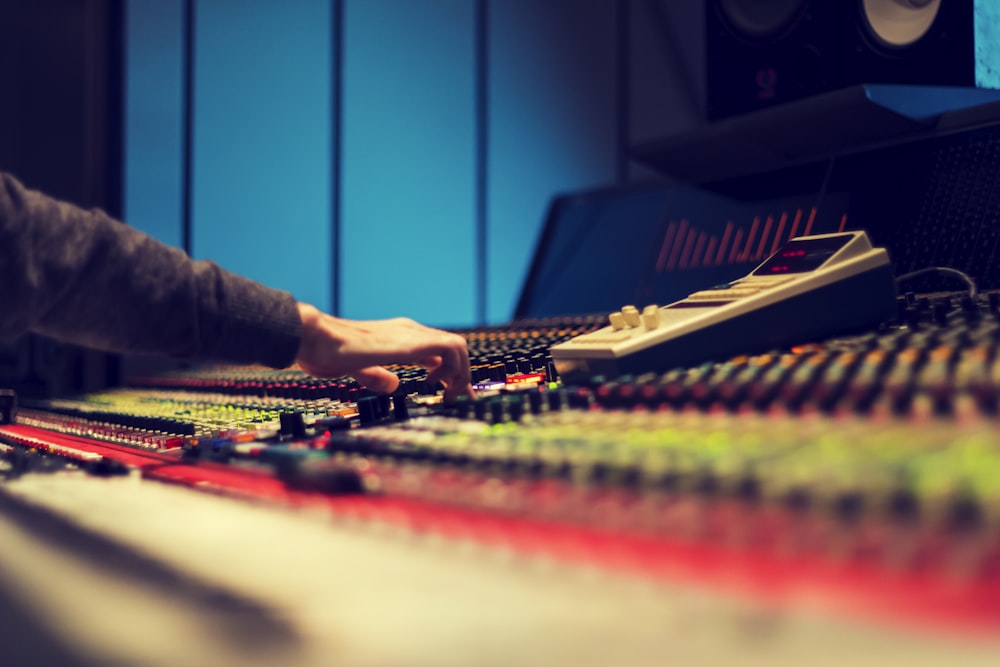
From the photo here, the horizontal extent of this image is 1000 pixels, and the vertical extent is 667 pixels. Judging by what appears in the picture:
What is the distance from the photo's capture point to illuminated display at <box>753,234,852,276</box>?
93 centimetres

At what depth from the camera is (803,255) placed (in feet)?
3.18

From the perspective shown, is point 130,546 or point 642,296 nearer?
point 130,546

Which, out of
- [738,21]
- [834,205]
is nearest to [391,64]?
[738,21]

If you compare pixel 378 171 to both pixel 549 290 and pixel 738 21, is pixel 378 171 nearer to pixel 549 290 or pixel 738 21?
pixel 549 290

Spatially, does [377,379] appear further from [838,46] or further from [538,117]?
[538,117]

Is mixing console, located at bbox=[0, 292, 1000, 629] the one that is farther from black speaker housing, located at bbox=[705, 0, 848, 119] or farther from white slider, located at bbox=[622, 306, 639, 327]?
black speaker housing, located at bbox=[705, 0, 848, 119]

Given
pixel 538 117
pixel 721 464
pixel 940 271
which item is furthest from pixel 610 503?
pixel 538 117

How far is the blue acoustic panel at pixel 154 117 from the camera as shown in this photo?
9.07 ft

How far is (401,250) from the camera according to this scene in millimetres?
3564

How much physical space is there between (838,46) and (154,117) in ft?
7.20

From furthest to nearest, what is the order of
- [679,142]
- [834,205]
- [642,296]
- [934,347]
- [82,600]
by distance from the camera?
[642,296]
[679,142]
[834,205]
[934,347]
[82,600]

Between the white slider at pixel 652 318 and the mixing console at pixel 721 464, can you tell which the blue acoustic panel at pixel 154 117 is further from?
the white slider at pixel 652 318

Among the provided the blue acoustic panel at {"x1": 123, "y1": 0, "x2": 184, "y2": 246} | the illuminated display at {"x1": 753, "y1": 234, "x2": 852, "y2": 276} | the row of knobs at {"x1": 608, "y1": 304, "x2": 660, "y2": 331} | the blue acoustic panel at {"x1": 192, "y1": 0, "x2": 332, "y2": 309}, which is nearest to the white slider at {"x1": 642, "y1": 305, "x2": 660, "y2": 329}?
the row of knobs at {"x1": 608, "y1": 304, "x2": 660, "y2": 331}

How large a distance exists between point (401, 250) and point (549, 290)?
176cm
